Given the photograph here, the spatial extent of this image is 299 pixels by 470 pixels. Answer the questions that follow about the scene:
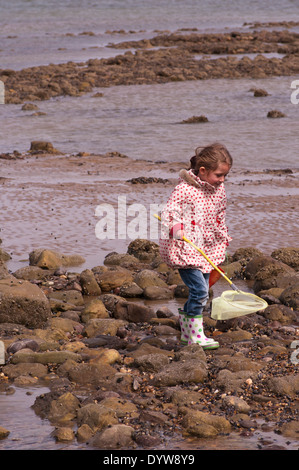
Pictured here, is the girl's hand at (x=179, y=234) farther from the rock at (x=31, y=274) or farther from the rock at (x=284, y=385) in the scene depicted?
the rock at (x=31, y=274)

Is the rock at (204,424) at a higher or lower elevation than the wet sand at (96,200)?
higher

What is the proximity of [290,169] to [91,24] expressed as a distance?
48.5 metres

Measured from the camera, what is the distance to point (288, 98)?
24.2 metres

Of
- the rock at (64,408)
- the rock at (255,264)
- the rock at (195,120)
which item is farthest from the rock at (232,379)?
the rock at (195,120)

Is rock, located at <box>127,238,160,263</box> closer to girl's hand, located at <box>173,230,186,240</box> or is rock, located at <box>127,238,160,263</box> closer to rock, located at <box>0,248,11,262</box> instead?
rock, located at <box>0,248,11,262</box>

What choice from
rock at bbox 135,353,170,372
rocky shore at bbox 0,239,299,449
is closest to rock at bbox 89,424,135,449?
rocky shore at bbox 0,239,299,449

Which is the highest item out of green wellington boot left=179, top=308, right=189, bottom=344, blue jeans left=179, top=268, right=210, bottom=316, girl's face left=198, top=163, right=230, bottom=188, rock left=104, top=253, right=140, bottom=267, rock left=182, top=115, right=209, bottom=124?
girl's face left=198, top=163, right=230, bottom=188

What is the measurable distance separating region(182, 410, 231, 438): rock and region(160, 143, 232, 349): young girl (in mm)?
1507

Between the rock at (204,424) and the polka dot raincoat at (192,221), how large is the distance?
1.65 metres

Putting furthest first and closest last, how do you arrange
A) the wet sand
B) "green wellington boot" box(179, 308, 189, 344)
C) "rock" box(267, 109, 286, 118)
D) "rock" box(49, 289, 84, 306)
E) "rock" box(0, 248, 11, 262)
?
"rock" box(267, 109, 286, 118)
the wet sand
"rock" box(0, 248, 11, 262)
"rock" box(49, 289, 84, 306)
"green wellington boot" box(179, 308, 189, 344)

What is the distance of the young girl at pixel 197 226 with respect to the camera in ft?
21.6

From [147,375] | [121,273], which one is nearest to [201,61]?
[121,273]

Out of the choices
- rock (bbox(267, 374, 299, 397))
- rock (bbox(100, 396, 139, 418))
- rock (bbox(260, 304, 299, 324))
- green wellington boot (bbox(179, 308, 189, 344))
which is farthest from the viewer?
rock (bbox(260, 304, 299, 324))

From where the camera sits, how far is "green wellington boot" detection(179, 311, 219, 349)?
265 inches
